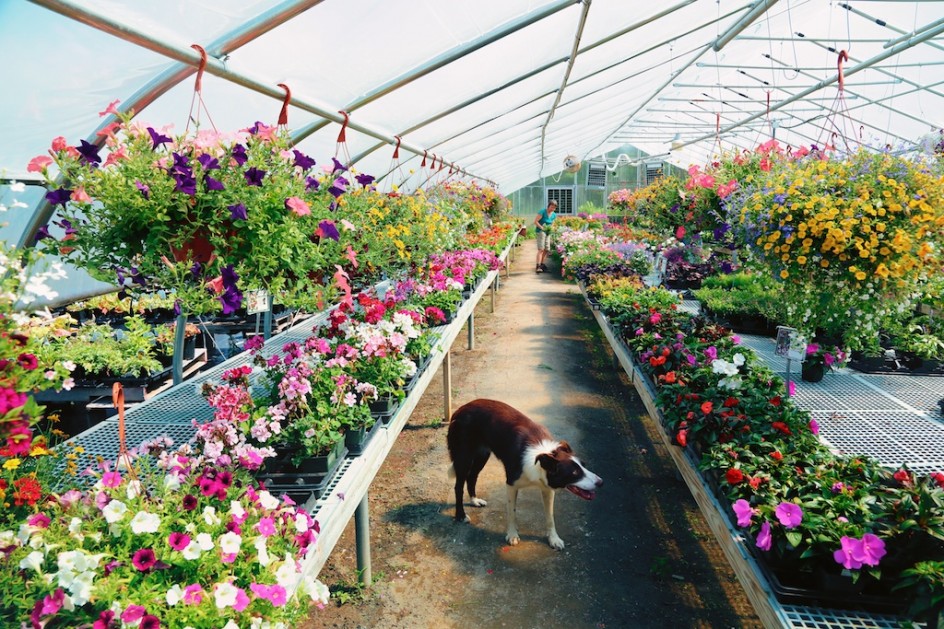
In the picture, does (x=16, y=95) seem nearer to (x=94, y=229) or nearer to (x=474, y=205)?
(x=94, y=229)

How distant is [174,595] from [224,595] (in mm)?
90

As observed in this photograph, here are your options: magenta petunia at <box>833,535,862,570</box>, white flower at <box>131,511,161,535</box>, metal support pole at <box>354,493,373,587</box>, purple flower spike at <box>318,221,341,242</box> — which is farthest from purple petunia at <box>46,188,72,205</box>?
magenta petunia at <box>833,535,862,570</box>

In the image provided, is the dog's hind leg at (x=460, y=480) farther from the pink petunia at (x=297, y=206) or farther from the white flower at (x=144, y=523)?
the white flower at (x=144, y=523)

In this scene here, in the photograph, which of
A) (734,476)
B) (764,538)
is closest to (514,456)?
(734,476)

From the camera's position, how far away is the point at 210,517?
4.25ft

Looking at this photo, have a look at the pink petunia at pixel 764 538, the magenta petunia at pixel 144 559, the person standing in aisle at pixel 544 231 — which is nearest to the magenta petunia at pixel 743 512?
the pink petunia at pixel 764 538

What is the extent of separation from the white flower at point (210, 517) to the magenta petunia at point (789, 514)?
141 centimetres

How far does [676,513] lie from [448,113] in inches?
135

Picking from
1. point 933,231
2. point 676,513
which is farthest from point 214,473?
point 676,513

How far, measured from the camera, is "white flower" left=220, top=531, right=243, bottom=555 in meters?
1.25

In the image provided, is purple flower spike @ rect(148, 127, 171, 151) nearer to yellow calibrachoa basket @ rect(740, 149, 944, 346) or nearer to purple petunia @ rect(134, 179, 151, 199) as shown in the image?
purple petunia @ rect(134, 179, 151, 199)

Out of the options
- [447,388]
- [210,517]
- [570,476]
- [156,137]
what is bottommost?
[447,388]

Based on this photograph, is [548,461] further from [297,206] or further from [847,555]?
[297,206]

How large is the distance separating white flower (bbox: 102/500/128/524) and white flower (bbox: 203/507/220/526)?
16 cm
